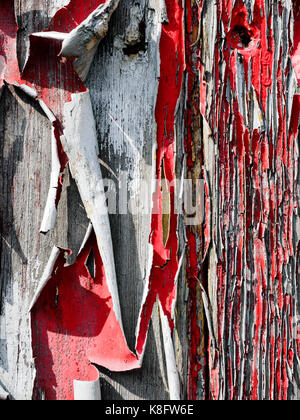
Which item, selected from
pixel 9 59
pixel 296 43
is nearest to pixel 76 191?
pixel 9 59

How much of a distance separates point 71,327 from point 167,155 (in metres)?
0.39

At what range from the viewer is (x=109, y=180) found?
2.77 feet

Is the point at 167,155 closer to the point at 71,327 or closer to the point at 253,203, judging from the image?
the point at 253,203

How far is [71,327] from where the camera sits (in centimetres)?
83

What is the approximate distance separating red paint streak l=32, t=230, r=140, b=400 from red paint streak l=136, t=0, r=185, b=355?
3.1 inches

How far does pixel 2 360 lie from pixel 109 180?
415 mm

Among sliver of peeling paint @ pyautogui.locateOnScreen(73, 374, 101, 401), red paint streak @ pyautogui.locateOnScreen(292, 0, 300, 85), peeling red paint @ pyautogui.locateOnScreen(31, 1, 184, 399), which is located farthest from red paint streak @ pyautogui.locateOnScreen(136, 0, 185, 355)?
red paint streak @ pyautogui.locateOnScreen(292, 0, 300, 85)

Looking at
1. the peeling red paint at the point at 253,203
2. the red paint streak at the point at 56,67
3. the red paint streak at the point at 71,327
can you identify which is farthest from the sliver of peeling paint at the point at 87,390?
the red paint streak at the point at 56,67

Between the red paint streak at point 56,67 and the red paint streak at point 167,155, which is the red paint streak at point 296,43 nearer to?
the red paint streak at point 167,155

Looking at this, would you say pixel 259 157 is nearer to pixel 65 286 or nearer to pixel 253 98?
pixel 253 98

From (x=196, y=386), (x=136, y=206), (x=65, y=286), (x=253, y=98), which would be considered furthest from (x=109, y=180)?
(x=196, y=386)

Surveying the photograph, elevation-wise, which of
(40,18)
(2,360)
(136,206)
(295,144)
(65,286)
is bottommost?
(2,360)

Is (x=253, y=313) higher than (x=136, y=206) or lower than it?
lower

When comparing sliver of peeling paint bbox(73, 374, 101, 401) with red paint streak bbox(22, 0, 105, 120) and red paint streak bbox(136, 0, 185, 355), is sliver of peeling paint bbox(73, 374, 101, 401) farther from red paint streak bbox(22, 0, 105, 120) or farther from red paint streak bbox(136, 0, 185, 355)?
red paint streak bbox(22, 0, 105, 120)
